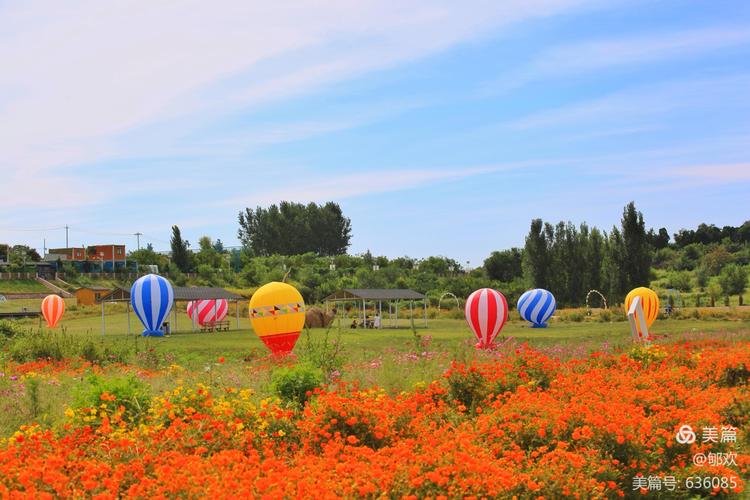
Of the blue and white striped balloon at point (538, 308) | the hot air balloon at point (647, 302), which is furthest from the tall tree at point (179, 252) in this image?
the hot air balloon at point (647, 302)

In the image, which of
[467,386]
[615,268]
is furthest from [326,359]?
[615,268]

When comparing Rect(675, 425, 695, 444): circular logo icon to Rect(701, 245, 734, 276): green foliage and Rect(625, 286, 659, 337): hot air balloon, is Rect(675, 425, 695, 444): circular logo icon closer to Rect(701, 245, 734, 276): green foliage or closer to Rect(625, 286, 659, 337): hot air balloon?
Rect(625, 286, 659, 337): hot air balloon

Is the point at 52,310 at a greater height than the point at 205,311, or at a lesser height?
greater

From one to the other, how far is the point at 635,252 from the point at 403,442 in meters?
53.8

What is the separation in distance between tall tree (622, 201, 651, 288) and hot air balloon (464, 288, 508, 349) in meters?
33.2

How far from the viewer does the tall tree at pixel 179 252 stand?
91688mm

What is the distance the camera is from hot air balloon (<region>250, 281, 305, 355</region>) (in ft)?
73.2

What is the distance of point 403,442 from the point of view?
24.5ft

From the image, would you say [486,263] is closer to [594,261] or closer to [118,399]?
[594,261]

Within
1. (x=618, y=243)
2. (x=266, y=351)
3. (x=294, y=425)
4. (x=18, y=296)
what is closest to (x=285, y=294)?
(x=266, y=351)

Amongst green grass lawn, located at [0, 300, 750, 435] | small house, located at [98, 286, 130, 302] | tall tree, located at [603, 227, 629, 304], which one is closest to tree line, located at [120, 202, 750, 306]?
tall tree, located at [603, 227, 629, 304]

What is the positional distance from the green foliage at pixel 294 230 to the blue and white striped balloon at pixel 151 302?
68.4 m

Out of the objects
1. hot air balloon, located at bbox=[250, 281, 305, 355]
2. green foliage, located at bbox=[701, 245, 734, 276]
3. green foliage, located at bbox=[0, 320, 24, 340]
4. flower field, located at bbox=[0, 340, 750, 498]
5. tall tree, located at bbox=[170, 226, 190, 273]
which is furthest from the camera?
tall tree, located at bbox=[170, 226, 190, 273]

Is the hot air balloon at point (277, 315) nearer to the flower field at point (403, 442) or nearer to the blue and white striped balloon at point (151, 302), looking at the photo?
the flower field at point (403, 442)
